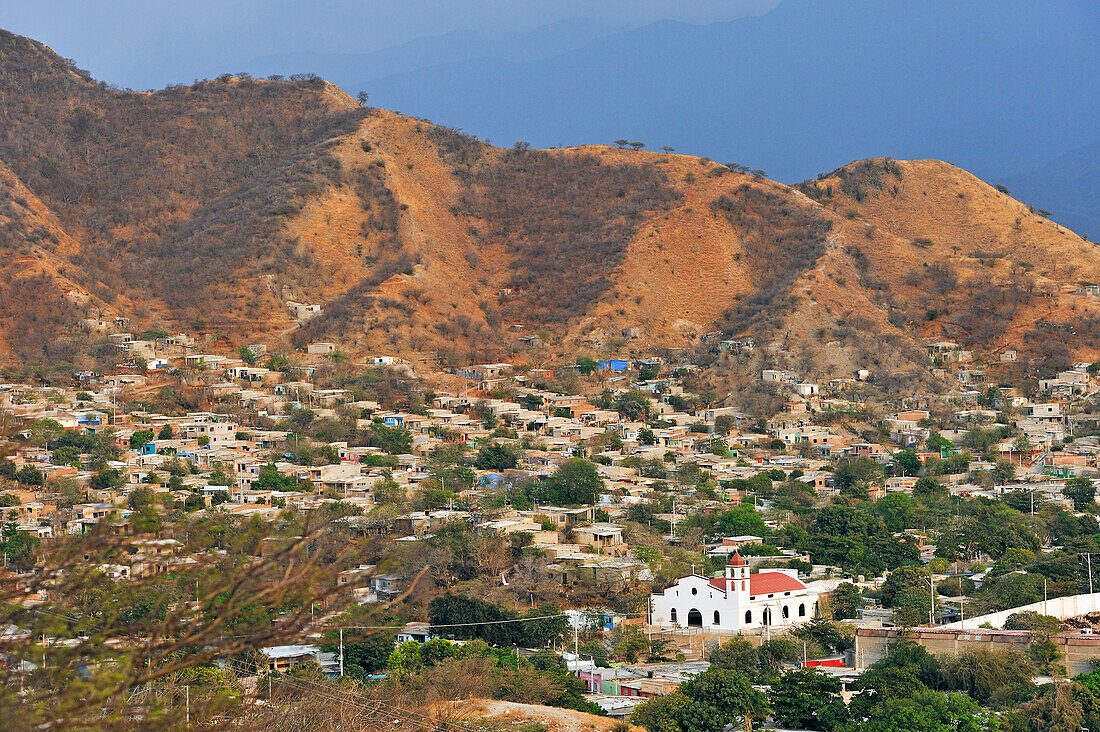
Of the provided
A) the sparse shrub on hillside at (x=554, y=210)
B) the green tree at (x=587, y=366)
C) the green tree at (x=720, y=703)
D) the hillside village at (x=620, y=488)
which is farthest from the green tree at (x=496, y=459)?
the green tree at (x=720, y=703)

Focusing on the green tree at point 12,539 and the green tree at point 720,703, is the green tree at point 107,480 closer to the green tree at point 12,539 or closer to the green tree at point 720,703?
the green tree at point 12,539

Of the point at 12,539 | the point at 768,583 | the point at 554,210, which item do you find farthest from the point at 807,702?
the point at 554,210

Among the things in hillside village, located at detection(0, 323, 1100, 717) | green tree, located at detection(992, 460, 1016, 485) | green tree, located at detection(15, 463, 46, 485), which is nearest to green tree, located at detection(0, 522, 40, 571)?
hillside village, located at detection(0, 323, 1100, 717)

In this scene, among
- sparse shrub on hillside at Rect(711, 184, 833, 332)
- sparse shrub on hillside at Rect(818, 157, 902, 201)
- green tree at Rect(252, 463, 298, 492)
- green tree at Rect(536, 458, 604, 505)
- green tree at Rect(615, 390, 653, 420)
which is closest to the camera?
green tree at Rect(536, 458, 604, 505)

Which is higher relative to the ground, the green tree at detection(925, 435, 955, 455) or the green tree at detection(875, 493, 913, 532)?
the green tree at detection(925, 435, 955, 455)

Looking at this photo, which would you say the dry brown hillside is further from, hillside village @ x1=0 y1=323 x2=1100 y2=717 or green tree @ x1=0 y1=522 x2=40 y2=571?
green tree @ x1=0 y1=522 x2=40 y2=571

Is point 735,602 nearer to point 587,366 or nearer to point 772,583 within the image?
point 772,583
